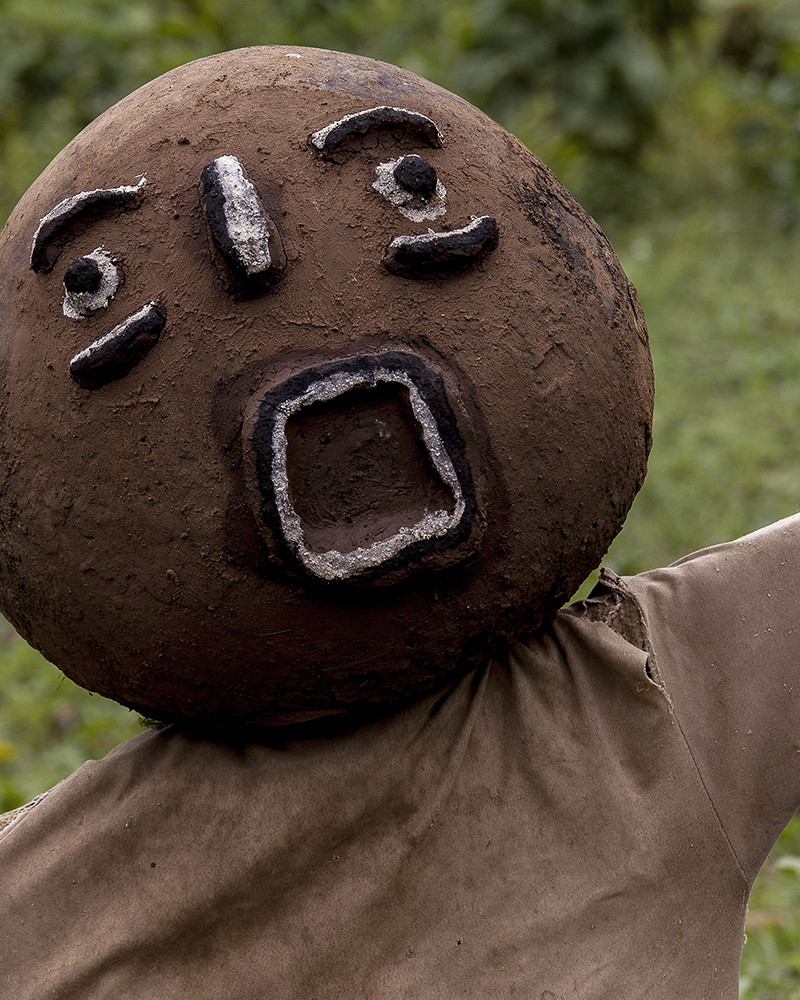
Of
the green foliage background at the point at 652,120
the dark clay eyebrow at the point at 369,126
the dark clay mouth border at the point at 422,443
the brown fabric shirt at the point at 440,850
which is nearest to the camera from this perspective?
the dark clay mouth border at the point at 422,443

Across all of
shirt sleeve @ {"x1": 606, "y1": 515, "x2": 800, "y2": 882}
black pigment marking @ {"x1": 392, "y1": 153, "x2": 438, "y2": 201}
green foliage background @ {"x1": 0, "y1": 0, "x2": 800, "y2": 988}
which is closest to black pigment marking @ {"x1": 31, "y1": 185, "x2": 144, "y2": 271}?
black pigment marking @ {"x1": 392, "y1": 153, "x2": 438, "y2": 201}

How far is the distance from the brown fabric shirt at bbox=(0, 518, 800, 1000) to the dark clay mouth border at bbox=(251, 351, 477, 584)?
318 millimetres

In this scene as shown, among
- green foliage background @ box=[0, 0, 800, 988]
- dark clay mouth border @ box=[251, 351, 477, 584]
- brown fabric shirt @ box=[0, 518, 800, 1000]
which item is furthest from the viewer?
green foliage background @ box=[0, 0, 800, 988]

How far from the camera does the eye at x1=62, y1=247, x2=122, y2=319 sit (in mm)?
1542

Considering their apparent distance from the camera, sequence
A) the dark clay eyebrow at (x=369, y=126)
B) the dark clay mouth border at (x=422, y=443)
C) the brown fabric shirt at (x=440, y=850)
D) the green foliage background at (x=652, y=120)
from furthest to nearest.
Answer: the green foliage background at (x=652, y=120)
the brown fabric shirt at (x=440, y=850)
the dark clay eyebrow at (x=369, y=126)
the dark clay mouth border at (x=422, y=443)

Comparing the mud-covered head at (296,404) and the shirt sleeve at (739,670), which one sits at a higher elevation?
the mud-covered head at (296,404)

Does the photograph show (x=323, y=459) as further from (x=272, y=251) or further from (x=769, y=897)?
(x=769, y=897)

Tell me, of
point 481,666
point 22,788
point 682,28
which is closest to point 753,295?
point 682,28

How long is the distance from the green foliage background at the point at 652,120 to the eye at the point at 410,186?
2780 mm

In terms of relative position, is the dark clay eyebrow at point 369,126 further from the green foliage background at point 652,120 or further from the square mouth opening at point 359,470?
the green foliage background at point 652,120

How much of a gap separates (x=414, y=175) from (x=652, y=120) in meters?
5.93

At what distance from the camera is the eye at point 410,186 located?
5.14 ft

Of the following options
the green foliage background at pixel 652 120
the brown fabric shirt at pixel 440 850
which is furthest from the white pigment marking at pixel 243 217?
the green foliage background at pixel 652 120

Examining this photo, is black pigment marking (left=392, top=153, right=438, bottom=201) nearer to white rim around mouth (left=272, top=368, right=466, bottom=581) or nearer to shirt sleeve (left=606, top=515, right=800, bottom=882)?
white rim around mouth (left=272, top=368, right=466, bottom=581)
